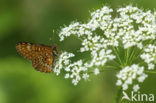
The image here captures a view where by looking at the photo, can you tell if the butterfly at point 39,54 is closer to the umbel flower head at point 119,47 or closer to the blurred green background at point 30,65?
the umbel flower head at point 119,47

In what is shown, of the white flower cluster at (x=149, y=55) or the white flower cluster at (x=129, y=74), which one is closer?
the white flower cluster at (x=129, y=74)

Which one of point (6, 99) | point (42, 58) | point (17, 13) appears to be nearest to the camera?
point (42, 58)

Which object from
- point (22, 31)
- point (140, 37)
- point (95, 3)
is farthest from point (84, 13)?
point (140, 37)

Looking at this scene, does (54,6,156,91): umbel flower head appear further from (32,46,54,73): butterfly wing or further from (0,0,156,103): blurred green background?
(0,0,156,103): blurred green background

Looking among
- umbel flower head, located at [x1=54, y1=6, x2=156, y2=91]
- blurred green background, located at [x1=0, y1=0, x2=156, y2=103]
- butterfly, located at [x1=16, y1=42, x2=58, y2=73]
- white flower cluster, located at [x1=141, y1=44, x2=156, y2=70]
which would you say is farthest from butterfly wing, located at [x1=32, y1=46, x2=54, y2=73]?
white flower cluster, located at [x1=141, y1=44, x2=156, y2=70]

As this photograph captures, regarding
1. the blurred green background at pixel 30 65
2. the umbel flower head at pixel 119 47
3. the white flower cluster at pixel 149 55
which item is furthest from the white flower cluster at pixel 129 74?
the blurred green background at pixel 30 65

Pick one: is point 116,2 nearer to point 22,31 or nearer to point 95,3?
point 95,3

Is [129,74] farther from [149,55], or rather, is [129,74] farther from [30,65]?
[30,65]
